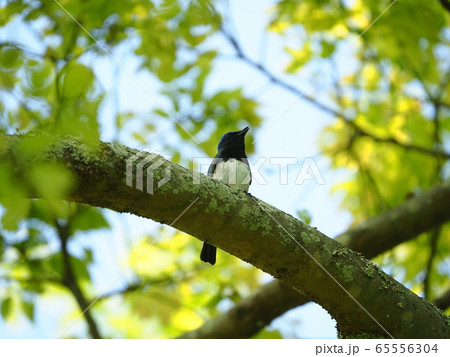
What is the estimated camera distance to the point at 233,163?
431 cm

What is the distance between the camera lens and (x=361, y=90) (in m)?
5.61

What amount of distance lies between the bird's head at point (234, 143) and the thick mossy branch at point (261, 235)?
2.31 meters

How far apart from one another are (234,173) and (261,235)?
6.71 ft

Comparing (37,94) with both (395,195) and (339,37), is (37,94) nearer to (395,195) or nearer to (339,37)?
(339,37)

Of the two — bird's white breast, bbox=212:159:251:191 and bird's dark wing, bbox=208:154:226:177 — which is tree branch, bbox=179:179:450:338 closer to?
bird's white breast, bbox=212:159:251:191

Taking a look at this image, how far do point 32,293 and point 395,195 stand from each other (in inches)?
139

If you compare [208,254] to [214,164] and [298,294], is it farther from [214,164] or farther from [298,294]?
[214,164]

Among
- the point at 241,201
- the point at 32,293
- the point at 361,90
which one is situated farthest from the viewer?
the point at 361,90

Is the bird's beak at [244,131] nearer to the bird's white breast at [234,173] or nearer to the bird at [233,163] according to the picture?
the bird at [233,163]

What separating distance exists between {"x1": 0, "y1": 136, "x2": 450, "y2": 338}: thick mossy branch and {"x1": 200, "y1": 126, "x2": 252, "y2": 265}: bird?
5.79 feet

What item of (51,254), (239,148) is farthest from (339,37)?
(51,254)

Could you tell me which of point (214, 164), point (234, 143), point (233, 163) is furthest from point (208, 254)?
point (234, 143)

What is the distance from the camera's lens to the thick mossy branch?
1.91 meters

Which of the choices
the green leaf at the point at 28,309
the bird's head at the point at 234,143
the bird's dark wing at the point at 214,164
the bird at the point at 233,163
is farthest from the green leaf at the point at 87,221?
the bird's head at the point at 234,143
